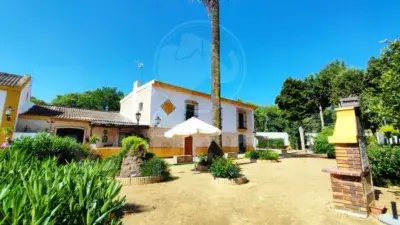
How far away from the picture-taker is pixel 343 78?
20734 mm

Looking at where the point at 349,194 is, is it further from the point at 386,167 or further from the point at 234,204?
the point at 386,167

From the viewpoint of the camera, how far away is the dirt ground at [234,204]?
3946 mm

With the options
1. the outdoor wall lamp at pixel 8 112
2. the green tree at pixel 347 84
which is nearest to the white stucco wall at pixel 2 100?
the outdoor wall lamp at pixel 8 112

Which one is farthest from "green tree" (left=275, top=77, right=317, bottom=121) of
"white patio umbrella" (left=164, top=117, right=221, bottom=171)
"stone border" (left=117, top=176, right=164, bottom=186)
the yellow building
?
the yellow building

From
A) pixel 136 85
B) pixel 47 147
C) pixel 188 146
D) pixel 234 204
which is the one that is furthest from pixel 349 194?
pixel 136 85

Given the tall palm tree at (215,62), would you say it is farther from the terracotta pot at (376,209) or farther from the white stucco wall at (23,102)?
the white stucco wall at (23,102)

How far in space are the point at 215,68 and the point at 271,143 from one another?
30420 millimetres

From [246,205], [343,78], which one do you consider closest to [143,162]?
[246,205]

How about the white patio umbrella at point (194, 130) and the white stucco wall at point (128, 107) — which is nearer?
the white patio umbrella at point (194, 130)

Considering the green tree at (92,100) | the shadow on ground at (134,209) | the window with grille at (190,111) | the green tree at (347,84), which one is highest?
the green tree at (92,100)

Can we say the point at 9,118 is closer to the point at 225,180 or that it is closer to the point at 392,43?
the point at 225,180

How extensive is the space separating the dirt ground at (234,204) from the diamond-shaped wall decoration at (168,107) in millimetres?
13138

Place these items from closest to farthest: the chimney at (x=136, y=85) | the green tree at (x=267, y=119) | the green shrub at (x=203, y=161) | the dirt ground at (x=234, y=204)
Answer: the dirt ground at (x=234, y=204), the green shrub at (x=203, y=161), the chimney at (x=136, y=85), the green tree at (x=267, y=119)

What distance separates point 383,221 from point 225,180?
4069mm
